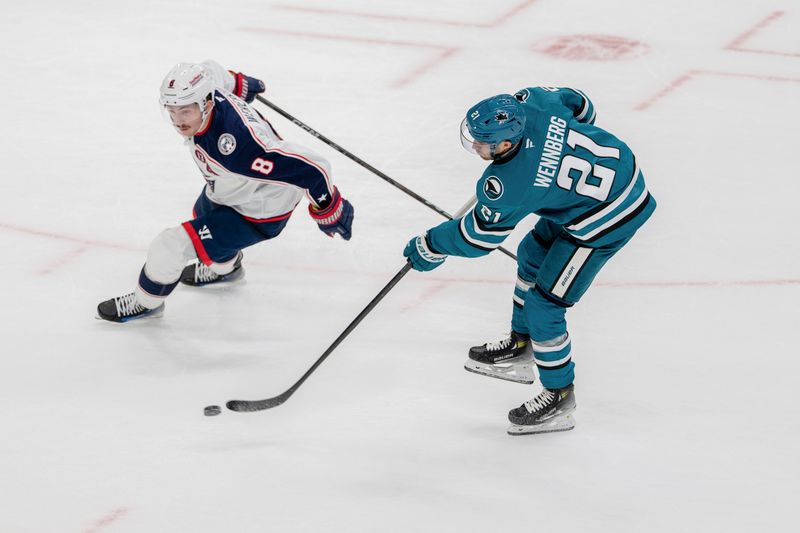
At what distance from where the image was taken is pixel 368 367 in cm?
428

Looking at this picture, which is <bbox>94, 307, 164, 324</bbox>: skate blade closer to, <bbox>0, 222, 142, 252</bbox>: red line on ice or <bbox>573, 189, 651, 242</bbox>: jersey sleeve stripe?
<bbox>0, 222, 142, 252</bbox>: red line on ice

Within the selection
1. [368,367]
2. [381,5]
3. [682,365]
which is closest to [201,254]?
[368,367]

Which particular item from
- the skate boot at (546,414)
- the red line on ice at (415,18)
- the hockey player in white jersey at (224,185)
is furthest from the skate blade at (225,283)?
the red line on ice at (415,18)

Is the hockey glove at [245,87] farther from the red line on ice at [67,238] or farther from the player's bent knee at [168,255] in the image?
the red line on ice at [67,238]

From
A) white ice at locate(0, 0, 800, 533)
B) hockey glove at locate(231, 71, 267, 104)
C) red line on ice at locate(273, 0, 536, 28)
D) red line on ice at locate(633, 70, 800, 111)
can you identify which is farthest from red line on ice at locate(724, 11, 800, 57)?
hockey glove at locate(231, 71, 267, 104)

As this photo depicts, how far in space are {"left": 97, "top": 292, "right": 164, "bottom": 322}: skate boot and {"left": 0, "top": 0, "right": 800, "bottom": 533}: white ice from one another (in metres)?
0.07

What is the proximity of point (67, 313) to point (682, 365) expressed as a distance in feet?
7.48

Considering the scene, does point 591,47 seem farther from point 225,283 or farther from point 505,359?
point 505,359

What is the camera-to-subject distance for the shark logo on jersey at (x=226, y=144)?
165 inches

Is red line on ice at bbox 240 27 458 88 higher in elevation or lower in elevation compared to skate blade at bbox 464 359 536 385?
higher

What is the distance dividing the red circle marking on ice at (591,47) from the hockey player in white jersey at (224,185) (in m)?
3.03

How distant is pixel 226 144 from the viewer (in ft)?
13.8

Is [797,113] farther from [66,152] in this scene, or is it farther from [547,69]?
[66,152]

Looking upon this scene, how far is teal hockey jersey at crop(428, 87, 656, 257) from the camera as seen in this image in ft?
11.6
